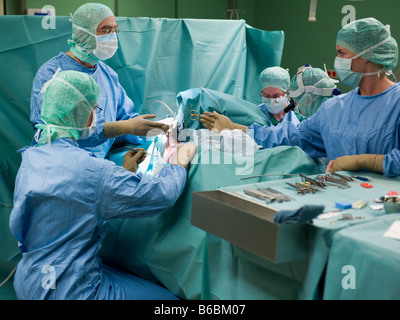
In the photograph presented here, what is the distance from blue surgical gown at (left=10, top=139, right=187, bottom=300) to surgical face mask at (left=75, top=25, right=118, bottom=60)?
1.05m

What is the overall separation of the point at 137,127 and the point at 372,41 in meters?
1.35

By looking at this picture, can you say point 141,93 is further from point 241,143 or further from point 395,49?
point 395,49

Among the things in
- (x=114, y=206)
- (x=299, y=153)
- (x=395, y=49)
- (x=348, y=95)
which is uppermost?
(x=395, y=49)

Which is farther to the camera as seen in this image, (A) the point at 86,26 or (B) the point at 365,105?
(A) the point at 86,26

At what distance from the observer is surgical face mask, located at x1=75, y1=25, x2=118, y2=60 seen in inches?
114

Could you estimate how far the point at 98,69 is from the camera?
3.03 meters

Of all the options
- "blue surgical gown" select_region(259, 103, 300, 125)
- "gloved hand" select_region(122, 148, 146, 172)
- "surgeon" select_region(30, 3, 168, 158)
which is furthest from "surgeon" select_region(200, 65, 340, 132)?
"gloved hand" select_region(122, 148, 146, 172)

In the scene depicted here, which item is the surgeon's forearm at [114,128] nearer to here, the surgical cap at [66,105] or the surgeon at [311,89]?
the surgical cap at [66,105]

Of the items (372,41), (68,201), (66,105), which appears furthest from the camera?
(372,41)

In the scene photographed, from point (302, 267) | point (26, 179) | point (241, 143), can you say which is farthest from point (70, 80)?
point (302, 267)

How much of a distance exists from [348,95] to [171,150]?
0.97 meters

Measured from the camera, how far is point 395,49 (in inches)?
86.0

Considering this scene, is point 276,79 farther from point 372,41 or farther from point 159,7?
point 159,7

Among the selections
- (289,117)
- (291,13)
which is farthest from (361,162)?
(291,13)
